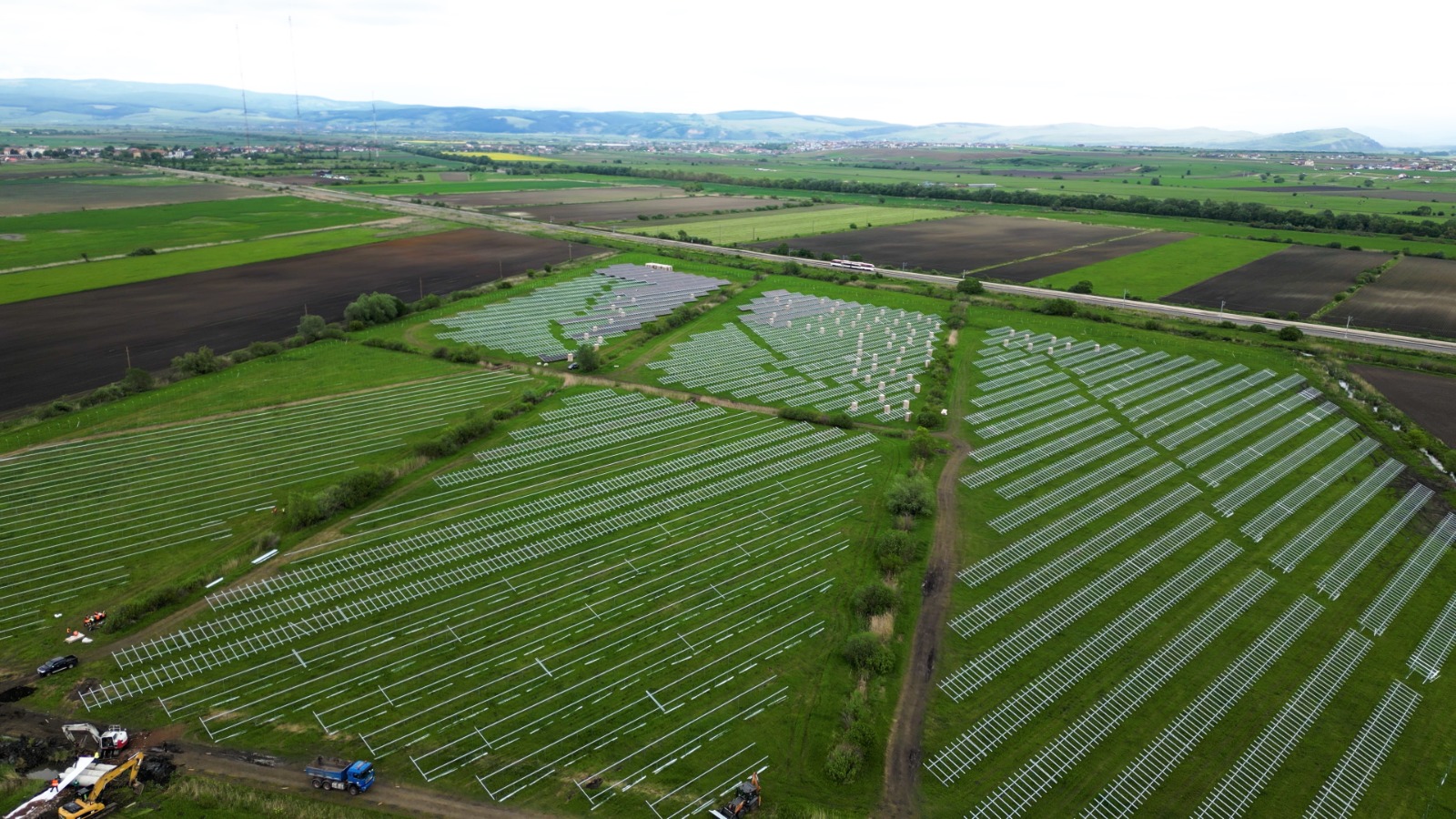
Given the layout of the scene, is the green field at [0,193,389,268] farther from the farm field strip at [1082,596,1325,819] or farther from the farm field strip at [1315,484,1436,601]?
the farm field strip at [1315,484,1436,601]

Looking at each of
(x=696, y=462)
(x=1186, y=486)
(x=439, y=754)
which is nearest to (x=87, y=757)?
(x=439, y=754)

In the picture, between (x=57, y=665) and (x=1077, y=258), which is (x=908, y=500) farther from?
(x=1077, y=258)

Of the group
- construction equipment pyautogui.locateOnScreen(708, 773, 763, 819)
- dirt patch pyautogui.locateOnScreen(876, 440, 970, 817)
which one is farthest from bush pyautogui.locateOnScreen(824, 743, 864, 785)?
construction equipment pyautogui.locateOnScreen(708, 773, 763, 819)

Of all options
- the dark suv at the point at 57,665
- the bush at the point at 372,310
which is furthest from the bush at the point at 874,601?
the bush at the point at 372,310

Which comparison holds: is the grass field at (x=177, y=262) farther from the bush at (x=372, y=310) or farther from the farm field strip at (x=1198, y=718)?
the farm field strip at (x=1198, y=718)

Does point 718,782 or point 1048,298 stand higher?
point 1048,298

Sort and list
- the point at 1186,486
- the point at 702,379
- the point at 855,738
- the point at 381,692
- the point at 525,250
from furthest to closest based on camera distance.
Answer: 1. the point at 525,250
2. the point at 702,379
3. the point at 1186,486
4. the point at 381,692
5. the point at 855,738

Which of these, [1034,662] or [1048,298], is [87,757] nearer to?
[1034,662]
